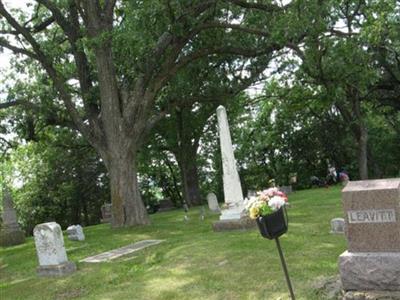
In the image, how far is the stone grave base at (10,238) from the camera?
1941cm

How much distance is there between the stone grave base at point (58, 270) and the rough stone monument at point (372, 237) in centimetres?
605

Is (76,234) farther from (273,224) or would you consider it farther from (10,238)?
(273,224)

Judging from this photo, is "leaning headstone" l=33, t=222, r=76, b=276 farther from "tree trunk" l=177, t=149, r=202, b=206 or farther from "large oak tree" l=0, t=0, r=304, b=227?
"tree trunk" l=177, t=149, r=202, b=206

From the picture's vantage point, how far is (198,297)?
6547mm

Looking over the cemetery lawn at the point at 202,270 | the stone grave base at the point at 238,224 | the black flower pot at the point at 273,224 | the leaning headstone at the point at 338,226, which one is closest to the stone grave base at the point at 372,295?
the cemetery lawn at the point at 202,270

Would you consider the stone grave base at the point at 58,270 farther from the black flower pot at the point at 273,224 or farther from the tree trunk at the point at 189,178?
the tree trunk at the point at 189,178

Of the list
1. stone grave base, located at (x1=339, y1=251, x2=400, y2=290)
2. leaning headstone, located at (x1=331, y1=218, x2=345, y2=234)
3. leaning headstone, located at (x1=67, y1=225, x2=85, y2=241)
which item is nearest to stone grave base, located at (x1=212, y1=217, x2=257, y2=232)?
leaning headstone, located at (x1=331, y1=218, x2=345, y2=234)

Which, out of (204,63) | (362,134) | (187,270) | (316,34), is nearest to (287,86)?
(362,134)

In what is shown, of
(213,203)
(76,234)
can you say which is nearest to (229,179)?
(76,234)

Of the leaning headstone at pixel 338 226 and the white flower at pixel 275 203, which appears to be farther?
the leaning headstone at pixel 338 226

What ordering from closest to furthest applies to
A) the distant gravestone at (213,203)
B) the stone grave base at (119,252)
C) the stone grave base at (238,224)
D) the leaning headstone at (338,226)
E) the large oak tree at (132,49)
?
1. the leaning headstone at (338,226)
2. the stone grave base at (119,252)
3. the stone grave base at (238,224)
4. the large oak tree at (132,49)
5. the distant gravestone at (213,203)

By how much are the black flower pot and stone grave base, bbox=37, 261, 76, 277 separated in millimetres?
5448

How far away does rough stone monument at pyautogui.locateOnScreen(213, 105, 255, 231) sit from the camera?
1176 centimetres

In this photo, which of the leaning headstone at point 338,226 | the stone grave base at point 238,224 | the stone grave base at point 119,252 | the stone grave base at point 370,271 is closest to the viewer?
the stone grave base at point 370,271
